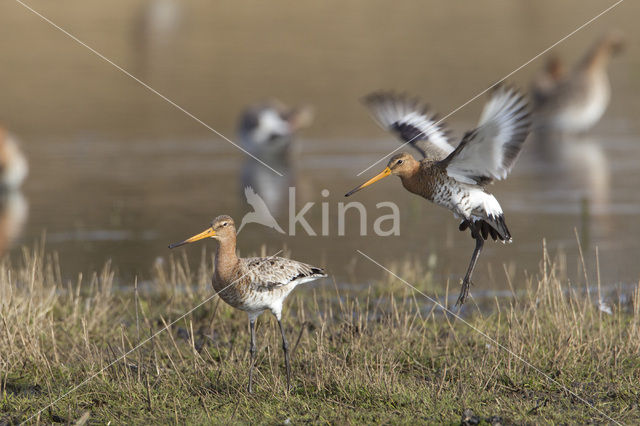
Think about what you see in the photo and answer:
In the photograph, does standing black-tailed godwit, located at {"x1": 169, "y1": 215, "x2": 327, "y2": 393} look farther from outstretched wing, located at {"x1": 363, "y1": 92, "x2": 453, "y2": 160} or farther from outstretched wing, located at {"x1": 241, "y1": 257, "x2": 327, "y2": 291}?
outstretched wing, located at {"x1": 363, "y1": 92, "x2": 453, "y2": 160}

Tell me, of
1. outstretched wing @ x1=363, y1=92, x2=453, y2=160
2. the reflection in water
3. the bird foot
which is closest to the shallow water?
the reflection in water

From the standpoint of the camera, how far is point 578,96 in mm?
18031

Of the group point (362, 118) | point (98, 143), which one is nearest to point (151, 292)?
point (98, 143)

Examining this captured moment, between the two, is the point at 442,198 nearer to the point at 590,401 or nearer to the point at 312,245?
the point at 590,401

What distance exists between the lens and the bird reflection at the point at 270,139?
16188 millimetres

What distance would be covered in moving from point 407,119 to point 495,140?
1.65 m

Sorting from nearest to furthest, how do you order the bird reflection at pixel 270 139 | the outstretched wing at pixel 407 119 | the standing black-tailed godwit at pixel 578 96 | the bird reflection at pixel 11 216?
the outstretched wing at pixel 407 119
the bird reflection at pixel 11 216
the bird reflection at pixel 270 139
the standing black-tailed godwit at pixel 578 96

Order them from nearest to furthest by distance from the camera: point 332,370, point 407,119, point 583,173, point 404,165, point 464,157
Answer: point 332,370
point 464,157
point 404,165
point 407,119
point 583,173

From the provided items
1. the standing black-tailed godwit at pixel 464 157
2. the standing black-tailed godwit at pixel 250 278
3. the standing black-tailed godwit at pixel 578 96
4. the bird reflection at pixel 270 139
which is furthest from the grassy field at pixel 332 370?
the standing black-tailed godwit at pixel 578 96

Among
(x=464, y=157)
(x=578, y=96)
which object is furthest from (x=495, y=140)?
(x=578, y=96)

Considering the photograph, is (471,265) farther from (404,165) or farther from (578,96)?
(578,96)

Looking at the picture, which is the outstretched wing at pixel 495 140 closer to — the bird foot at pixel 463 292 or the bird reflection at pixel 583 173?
the bird foot at pixel 463 292

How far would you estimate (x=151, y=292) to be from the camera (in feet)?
30.4

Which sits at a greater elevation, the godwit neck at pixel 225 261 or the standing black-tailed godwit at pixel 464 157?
the standing black-tailed godwit at pixel 464 157
